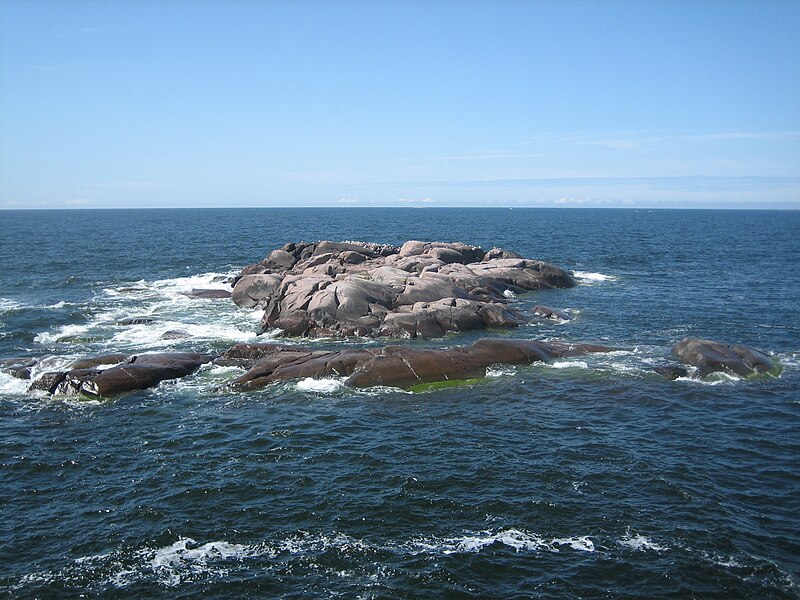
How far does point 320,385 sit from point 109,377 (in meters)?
10.8

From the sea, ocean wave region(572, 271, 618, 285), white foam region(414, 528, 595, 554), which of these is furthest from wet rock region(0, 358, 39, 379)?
ocean wave region(572, 271, 618, 285)

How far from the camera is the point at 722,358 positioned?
33906 millimetres

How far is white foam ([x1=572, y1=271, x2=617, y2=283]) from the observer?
66963mm

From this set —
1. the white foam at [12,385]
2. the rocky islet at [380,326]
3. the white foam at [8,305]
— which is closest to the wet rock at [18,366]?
the rocky islet at [380,326]

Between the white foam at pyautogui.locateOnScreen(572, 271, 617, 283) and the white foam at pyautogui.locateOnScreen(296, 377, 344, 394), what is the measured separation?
42.3 meters

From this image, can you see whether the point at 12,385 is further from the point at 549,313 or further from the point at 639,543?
the point at 549,313

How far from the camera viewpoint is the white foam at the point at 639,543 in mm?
18125

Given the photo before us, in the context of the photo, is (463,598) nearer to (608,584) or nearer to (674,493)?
(608,584)

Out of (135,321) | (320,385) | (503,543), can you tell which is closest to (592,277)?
(320,385)

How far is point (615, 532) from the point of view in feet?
62.1

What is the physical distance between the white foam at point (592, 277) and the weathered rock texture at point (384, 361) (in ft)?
106

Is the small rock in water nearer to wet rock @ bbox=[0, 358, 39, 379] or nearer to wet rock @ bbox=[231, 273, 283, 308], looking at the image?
wet rock @ bbox=[231, 273, 283, 308]

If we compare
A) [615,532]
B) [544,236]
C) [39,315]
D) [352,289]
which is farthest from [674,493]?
[544,236]

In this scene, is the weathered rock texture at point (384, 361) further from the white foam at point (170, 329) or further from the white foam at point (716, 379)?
the white foam at point (170, 329)
